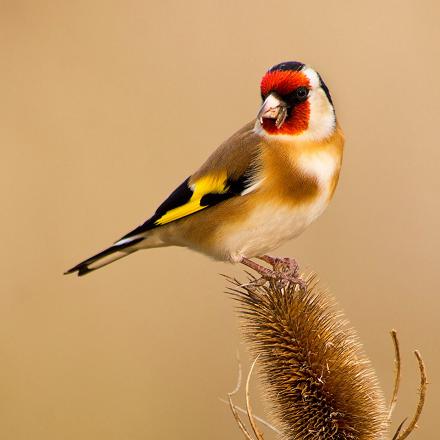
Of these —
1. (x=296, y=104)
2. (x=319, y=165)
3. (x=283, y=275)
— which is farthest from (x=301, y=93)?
(x=283, y=275)

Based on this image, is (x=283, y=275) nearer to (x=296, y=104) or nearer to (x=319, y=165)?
(x=319, y=165)

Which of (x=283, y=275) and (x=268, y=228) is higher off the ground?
(x=268, y=228)

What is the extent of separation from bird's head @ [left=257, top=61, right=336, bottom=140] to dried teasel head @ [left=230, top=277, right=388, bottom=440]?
0.72 m

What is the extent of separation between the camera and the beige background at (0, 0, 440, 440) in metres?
5.69

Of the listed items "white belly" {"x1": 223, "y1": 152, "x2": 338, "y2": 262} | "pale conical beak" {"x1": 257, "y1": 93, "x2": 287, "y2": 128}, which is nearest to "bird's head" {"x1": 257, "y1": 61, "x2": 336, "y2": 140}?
"pale conical beak" {"x1": 257, "y1": 93, "x2": 287, "y2": 128}

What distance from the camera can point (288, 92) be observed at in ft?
12.8

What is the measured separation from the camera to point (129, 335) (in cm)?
589

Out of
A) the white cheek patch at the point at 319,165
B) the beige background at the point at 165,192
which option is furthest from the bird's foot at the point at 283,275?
the beige background at the point at 165,192

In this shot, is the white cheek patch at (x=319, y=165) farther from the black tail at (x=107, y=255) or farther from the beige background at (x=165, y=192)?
the beige background at (x=165, y=192)

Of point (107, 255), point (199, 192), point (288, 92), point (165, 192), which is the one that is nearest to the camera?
point (288, 92)

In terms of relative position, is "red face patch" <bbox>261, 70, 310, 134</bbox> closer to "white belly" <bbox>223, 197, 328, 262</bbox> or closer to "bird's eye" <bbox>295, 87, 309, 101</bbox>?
"bird's eye" <bbox>295, 87, 309, 101</bbox>

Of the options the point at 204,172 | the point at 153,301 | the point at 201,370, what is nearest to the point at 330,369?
the point at 204,172

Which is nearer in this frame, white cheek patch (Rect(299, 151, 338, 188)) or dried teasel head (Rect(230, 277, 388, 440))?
dried teasel head (Rect(230, 277, 388, 440))

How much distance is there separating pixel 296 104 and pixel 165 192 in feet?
7.79
